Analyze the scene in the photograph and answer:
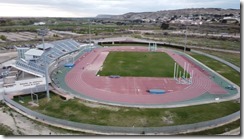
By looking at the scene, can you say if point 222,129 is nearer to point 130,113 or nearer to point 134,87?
point 130,113

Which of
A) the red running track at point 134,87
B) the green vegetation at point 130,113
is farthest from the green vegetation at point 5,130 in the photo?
the red running track at point 134,87

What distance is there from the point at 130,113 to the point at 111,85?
24.3 ft

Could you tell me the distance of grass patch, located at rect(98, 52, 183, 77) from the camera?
3053 centimetres

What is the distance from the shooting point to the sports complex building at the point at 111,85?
21828 mm

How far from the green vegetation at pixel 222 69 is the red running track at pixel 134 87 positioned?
110 inches

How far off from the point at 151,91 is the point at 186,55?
884 inches

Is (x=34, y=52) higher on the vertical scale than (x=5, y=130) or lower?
higher

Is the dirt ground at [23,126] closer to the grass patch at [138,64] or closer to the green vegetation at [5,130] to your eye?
the green vegetation at [5,130]

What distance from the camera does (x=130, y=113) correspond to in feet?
61.3

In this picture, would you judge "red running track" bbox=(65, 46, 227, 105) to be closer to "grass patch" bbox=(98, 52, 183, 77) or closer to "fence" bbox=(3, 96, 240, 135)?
"grass patch" bbox=(98, 52, 183, 77)

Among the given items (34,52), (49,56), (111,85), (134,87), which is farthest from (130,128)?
(49,56)

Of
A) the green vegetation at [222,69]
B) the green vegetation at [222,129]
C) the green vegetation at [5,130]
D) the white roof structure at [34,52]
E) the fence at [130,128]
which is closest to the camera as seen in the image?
the green vegetation at [5,130]

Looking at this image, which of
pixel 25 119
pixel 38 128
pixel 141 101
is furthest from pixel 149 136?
pixel 25 119

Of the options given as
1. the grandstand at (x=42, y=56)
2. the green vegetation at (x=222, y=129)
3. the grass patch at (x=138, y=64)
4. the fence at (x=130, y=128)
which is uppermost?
the grandstand at (x=42, y=56)
